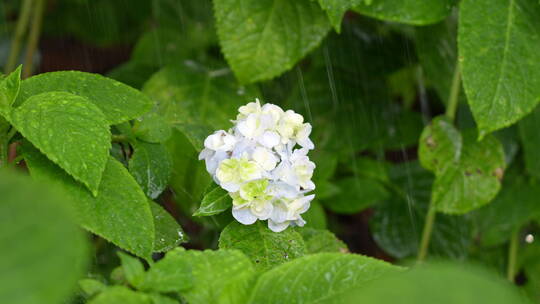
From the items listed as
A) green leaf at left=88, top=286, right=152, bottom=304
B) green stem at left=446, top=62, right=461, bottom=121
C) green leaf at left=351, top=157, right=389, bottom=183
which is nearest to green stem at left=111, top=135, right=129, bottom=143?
green leaf at left=88, top=286, right=152, bottom=304

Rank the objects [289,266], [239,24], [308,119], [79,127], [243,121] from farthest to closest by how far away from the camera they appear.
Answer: [308,119] < [239,24] < [243,121] < [79,127] < [289,266]

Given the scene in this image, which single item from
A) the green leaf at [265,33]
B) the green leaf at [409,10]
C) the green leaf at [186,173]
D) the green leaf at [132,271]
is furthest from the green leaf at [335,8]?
the green leaf at [132,271]

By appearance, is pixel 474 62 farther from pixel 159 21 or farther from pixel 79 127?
pixel 159 21

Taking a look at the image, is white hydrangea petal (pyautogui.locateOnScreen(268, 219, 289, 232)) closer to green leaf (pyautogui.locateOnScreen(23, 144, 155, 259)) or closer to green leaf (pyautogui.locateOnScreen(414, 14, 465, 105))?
green leaf (pyautogui.locateOnScreen(23, 144, 155, 259))

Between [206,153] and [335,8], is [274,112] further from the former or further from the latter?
[335,8]

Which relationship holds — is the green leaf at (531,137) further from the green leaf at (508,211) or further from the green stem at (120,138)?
the green stem at (120,138)

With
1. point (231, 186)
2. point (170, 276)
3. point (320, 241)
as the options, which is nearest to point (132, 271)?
point (170, 276)

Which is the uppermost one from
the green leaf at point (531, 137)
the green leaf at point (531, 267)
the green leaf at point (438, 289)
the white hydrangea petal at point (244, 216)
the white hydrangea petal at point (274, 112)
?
the green leaf at point (438, 289)

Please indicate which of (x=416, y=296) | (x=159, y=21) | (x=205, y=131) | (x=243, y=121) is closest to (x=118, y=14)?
(x=159, y=21)
